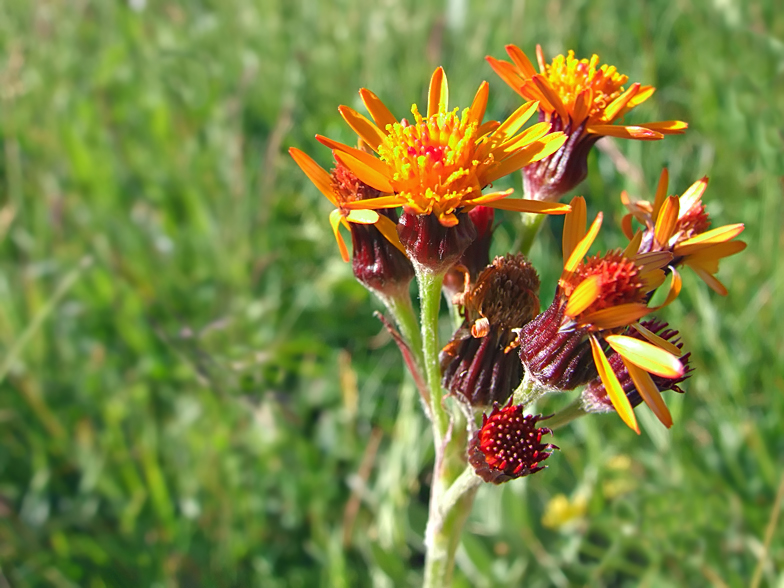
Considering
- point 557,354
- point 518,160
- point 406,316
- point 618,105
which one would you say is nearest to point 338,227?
point 406,316

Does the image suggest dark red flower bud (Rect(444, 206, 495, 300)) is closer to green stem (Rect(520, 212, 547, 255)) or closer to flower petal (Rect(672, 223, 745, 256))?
green stem (Rect(520, 212, 547, 255))

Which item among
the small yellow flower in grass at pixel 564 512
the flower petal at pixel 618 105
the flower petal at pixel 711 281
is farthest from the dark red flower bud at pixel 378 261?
the small yellow flower in grass at pixel 564 512

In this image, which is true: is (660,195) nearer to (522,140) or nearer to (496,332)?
(522,140)

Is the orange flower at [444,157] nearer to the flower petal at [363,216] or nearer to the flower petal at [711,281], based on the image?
the flower petal at [363,216]

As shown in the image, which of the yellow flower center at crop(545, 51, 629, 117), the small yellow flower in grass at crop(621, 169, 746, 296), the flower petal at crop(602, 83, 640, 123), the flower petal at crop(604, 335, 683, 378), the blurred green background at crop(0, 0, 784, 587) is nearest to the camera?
the flower petal at crop(604, 335, 683, 378)

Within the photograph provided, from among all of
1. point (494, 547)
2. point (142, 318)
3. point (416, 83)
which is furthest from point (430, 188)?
point (416, 83)

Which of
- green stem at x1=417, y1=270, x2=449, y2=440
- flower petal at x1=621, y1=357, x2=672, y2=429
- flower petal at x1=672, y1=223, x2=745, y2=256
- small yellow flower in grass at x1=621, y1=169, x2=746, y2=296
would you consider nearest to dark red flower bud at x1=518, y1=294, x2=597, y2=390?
flower petal at x1=621, y1=357, x2=672, y2=429
